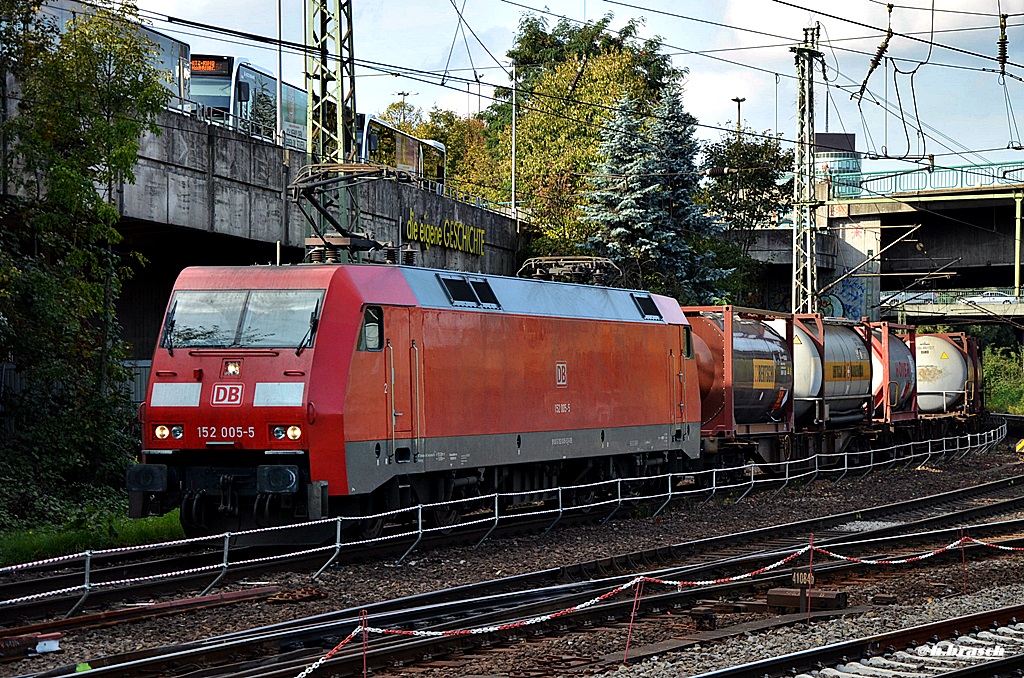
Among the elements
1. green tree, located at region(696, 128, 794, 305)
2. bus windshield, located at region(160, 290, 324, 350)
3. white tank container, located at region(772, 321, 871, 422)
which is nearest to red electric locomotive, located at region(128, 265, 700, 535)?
bus windshield, located at region(160, 290, 324, 350)

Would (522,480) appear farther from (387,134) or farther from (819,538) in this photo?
(387,134)

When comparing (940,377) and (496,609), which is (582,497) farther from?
(940,377)

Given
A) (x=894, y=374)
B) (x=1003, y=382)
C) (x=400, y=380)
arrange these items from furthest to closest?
(x=1003, y=382)
(x=894, y=374)
(x=400, y=380)

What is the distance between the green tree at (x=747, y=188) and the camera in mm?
51344

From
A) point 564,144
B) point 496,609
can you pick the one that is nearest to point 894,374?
point 496,609

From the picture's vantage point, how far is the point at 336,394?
47.9 feet

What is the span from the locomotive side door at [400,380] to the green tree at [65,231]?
6.04 m

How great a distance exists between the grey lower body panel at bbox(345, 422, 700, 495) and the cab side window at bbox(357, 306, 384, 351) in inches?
45.6

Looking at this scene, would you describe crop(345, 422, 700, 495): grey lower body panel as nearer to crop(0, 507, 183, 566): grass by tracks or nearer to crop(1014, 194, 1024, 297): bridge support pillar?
crop(0, 507, 183, 566): grass by tracks

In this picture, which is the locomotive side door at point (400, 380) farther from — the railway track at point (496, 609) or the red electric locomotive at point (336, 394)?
the railway track at point (496, 609)

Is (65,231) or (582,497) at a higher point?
(65,231)

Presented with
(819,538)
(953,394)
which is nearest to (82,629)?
(819,538)

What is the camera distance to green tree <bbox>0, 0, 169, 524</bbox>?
62.7 ft

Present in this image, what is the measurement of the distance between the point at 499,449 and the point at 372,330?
3383 mm
